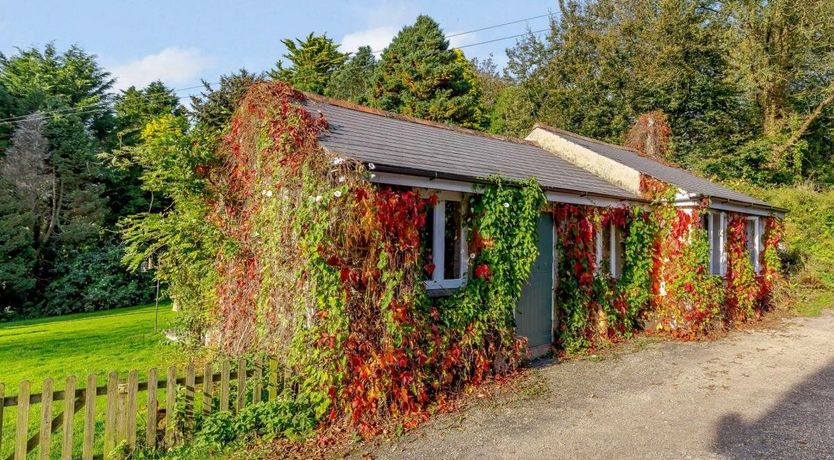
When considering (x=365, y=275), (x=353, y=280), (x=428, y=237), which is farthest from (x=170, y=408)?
(x=428, y=237)

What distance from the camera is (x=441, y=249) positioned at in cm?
679

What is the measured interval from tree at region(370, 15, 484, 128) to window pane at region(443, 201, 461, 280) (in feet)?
68.3

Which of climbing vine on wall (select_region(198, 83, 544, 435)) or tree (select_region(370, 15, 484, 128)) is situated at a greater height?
tree (select_region(370, 15, 484, 128))

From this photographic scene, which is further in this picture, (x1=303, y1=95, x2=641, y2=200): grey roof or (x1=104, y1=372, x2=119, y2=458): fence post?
(x1=303, y1=95, x2=641, y2=200): grey roof

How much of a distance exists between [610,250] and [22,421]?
939 centimetres

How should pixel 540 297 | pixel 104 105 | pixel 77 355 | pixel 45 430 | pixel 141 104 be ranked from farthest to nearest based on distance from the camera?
pixel 141 104 < pixel 104 105 < pixel 77 355 < pixel 540 297 < pixel 45 430

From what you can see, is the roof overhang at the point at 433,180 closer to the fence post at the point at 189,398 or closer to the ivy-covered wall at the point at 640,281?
the ivy-covered wall at the point at 640,281

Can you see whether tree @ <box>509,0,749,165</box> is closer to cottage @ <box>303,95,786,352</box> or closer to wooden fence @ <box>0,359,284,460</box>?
cottage @ <box>303,95,786,352</box>

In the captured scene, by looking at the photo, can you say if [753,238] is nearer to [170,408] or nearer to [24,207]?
[170,408]

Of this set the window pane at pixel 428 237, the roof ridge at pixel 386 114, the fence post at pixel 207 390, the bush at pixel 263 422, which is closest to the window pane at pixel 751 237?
the roof ridge at pixel 386 114

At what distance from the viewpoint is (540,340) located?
844 centimetres

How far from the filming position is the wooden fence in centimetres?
419

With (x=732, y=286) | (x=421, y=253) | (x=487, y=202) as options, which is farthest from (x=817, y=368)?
(x=421, y=253)

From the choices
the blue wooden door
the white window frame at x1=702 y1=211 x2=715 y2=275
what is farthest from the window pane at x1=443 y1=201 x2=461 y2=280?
the white window frame at x1=702 y1=211 x2=715 y2=275
